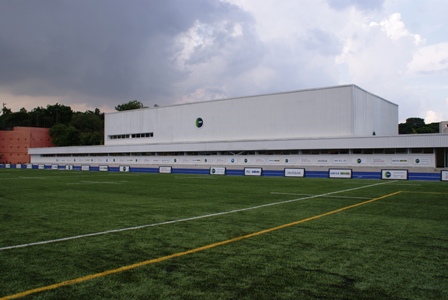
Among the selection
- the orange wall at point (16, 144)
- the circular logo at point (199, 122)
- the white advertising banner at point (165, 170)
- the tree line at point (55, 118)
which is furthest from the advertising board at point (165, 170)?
the tree line at point (55, 118)

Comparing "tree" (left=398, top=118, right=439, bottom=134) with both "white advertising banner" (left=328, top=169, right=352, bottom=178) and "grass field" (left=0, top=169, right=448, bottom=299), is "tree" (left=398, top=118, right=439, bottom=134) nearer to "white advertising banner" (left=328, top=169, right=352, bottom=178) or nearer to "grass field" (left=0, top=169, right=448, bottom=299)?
"white advertising banner" (left=328, top=169, right=352, bottom=178)

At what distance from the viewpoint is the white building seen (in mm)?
39062

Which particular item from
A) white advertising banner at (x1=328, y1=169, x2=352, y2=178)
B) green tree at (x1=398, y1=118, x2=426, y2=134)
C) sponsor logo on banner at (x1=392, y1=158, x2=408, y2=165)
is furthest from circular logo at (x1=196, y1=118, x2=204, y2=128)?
Answer: green tree at (x1=398, y1=118, x2=426, y2=134)

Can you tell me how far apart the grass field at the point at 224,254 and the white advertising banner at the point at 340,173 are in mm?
20907

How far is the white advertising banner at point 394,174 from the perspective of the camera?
30416 mm

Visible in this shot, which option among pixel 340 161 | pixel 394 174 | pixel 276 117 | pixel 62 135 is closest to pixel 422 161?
pixel 340 161

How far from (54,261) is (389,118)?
5938cm

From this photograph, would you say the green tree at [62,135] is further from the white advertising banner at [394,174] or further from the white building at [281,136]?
the white advertising banner at [394,174]

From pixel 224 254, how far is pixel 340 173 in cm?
2900

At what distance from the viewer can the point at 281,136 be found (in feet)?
158

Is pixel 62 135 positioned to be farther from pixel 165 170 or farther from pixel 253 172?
pixel 253 172

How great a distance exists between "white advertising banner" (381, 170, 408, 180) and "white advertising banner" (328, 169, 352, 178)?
3.09 meters

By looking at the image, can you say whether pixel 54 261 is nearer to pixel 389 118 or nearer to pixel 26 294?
pixel 26 294

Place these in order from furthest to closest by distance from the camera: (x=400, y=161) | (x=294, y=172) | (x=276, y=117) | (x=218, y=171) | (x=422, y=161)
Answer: (x=276, y=117) < (x=218, y=171) < (x=400, y=161) < (x=422, y=161) < (x=294, y=172)
